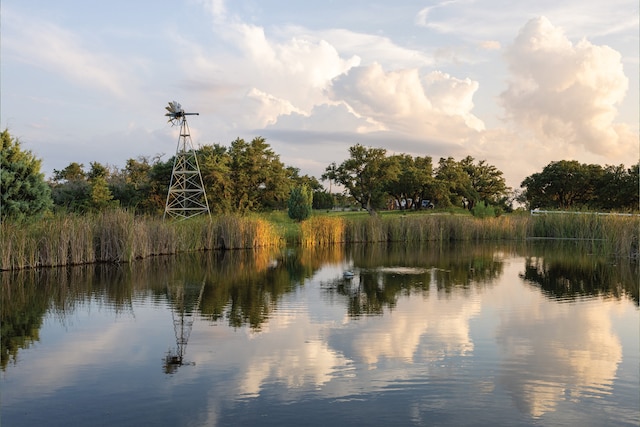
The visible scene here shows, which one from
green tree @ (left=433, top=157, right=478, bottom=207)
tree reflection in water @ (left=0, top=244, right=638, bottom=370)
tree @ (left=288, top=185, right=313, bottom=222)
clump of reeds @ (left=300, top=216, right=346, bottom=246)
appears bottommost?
tree reflection in water @ (left=0, top=244, right=638, bottom=370)

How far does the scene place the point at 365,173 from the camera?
54969 mm

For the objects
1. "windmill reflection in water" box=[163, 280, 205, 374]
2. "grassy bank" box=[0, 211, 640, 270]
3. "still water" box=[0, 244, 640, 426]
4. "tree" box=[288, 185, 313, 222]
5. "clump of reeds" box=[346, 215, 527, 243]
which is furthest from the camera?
"tree" box=[288, 185, 313, 222]

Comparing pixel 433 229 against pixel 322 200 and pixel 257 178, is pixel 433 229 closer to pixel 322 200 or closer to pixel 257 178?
pixel 257 178

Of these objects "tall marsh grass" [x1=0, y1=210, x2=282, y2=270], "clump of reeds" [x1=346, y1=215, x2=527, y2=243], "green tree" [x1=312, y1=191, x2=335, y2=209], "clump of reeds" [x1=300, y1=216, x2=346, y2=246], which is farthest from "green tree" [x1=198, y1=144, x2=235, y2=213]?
"green tree" [x1=312, y1=191, x2=335, y2=209]

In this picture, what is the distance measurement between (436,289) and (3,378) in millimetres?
9765

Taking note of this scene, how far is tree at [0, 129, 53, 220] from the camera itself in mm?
19344

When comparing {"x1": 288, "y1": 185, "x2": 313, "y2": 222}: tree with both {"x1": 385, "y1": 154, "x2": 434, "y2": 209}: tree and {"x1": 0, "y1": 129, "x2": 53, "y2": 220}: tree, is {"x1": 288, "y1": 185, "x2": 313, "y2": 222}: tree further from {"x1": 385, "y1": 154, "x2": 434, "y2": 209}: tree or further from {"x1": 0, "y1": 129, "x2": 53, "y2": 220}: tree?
{"x1": 385, "y1": 154, "x2": 434, "y2": 209}: tree

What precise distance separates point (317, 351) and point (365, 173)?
156 ft

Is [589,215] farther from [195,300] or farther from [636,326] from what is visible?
[195,300]

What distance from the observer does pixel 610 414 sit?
5770 millimetres

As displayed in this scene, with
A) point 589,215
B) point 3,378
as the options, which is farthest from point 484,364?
point 589,215

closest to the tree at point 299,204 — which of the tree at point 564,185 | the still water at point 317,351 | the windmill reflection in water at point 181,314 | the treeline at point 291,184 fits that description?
the treeline at point 291,184

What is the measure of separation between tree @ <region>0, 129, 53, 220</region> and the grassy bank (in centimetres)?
194

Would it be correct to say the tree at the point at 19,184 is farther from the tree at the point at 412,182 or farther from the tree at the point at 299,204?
the tree at the point at 412,182
